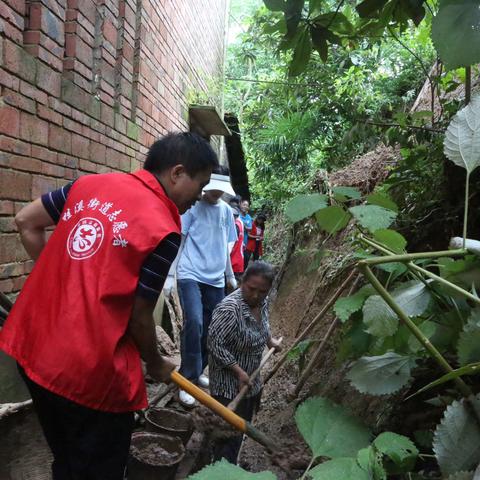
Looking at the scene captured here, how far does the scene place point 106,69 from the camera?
373 cm

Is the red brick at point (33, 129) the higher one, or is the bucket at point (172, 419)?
the red brick at point (33, 129)

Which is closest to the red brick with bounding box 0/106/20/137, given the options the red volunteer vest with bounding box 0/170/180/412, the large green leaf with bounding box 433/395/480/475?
the red volunteer vest with bounding box 0/170/180/412

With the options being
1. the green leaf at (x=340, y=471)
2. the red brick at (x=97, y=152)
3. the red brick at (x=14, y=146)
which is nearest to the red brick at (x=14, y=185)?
the red brick at (x=14, y=146)

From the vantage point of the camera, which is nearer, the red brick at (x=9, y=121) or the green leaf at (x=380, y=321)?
the green leaf at (x=380, y=321)

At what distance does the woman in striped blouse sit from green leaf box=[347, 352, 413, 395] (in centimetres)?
134

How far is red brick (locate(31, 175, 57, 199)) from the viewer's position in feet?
9.35

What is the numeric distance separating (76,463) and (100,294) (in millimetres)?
676

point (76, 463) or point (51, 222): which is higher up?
point (51, 222)

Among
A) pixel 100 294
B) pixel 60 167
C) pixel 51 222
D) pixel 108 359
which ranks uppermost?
pixel 60 167

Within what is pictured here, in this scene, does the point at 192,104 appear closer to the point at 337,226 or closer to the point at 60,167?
the point at 60,167

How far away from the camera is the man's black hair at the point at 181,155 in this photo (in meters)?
1.77

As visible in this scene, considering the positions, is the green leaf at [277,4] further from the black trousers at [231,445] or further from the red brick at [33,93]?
the black trousers at [231,445]

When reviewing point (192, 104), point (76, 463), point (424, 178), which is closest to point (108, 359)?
point (76, 463)

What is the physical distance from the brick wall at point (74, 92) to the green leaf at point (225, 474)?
206cm
